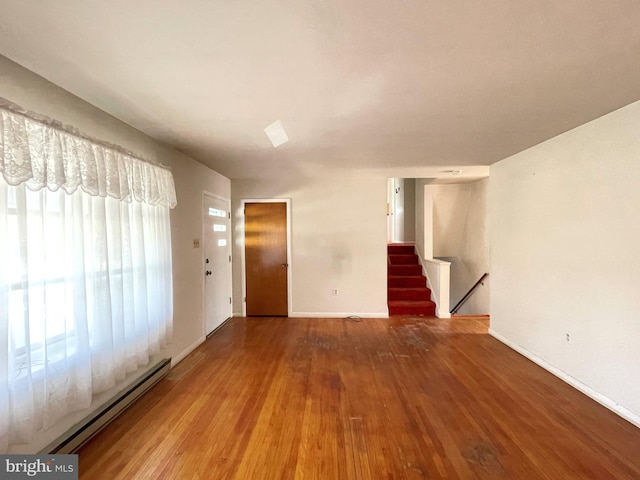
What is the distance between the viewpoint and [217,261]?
14.0ft

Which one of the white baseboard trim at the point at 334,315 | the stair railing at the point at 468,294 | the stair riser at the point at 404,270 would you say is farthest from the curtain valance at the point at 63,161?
the stair railing at the point at 468,294

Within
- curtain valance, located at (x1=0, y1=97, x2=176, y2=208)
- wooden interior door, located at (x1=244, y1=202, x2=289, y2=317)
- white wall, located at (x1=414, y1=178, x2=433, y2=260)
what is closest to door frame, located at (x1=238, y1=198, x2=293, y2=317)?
wooden interior door, located at (x1=244, y1=202, x2=289, y2=317)

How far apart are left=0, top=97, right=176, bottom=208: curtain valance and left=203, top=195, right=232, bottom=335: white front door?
4.95 ft

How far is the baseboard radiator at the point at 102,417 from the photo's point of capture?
1755mm

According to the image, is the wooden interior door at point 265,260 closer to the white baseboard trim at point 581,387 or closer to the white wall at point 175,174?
the white wall at point 175,174

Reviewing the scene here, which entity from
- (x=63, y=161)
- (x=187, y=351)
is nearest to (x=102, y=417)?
(x=187, y=351)

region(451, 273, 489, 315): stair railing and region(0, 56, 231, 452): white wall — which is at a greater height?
region(0, 56, 231, 452): white wall

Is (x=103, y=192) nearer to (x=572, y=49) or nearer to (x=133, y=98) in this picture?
(x=133, y=98)

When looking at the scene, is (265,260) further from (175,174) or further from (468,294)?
(468,294)

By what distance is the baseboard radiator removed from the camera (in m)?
1.76

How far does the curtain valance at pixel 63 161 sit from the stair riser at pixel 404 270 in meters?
4.48

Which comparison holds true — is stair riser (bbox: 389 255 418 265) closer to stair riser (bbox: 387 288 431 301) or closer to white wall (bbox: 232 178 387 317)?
stair riser (bbox: 387 288 431 301)

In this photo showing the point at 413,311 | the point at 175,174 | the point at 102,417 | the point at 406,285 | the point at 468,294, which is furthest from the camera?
the point at 468,294

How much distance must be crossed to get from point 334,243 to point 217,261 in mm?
1867
